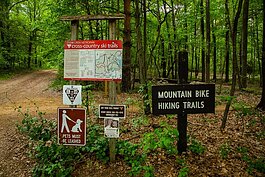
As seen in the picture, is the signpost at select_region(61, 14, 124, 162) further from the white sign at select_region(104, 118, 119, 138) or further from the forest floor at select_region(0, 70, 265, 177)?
the forest floor at select_region(0, 70, 265, 177)

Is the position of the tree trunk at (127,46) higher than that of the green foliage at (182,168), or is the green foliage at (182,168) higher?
the tree trunk at (127,46)

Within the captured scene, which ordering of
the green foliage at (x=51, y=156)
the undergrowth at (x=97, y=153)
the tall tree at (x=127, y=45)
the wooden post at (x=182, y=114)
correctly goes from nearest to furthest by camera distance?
1. the undergrowth at (x=97, y=153)
2. the green foliage at (x=51, y=156)
3. the wooden post at (x=182, y=114)
4. the tall tree at (x=127, y=45)

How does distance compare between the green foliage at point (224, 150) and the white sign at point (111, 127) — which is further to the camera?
the green foliage at point (224, 150)

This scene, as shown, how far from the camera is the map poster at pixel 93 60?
4.54 m

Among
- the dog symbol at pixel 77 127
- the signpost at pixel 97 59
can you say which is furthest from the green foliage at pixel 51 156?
the signpost at pixel 97 59

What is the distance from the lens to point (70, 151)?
192 inches

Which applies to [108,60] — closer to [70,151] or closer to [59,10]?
[70,151]

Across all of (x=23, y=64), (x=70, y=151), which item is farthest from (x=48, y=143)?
(x=23, y=64)

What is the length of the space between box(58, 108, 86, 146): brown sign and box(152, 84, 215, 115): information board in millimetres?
1474

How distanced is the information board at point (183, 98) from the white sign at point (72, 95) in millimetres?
1450

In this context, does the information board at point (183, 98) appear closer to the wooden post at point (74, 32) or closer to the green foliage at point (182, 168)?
the green foliage at point (182, 168)

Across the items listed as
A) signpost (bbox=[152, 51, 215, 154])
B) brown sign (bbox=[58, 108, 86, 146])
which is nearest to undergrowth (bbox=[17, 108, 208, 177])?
brown sign (bbox=[58, 108, 86, 146])

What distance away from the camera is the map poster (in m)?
4.54

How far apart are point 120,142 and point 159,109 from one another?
1.25 m
